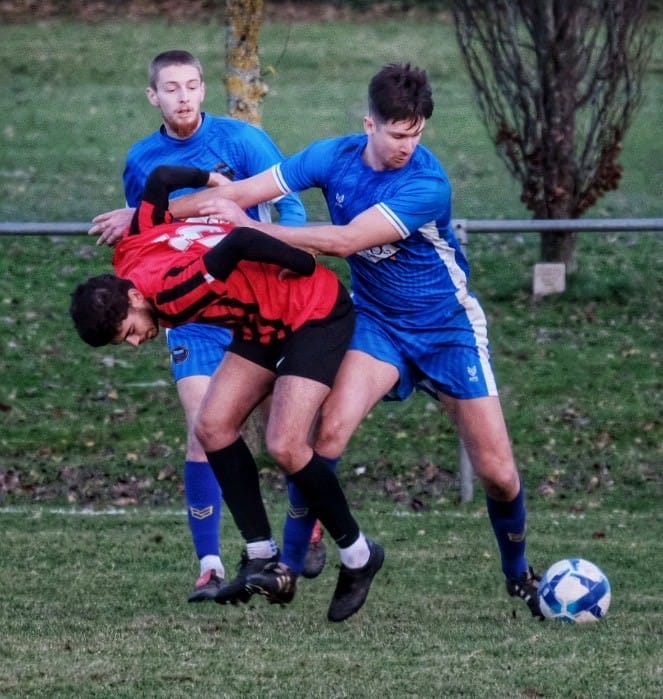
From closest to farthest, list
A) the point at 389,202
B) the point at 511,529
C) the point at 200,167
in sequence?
the point at 389,202 < the point at 511,529 < the point at 200,167

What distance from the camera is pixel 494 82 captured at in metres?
12.9

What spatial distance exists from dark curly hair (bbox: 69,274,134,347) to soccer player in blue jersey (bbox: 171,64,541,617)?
2.23 ft

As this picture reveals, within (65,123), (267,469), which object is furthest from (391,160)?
(65,123)

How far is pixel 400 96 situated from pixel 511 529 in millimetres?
1979

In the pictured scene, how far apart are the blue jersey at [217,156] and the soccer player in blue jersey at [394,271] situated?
63 cm

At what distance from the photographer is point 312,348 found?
620 centimetres

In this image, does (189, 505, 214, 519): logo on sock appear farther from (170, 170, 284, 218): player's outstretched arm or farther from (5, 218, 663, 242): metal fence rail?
(5, 218, 663, 242): metal fence rail

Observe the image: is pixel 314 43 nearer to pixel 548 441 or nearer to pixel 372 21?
pixel 372 21

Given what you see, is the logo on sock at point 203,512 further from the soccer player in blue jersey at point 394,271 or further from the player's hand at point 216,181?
the player's hand at point 216,181

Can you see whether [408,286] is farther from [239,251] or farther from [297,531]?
[297,531]

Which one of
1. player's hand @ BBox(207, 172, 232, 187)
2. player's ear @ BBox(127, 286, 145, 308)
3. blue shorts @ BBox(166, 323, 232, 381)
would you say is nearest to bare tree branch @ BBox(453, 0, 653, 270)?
blue shorts @ BBox(166, 323, 232, 381)

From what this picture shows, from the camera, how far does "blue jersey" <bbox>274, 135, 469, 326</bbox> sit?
6.25 m

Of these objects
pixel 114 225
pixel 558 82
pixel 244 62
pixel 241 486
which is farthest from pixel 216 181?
pixel 558 82

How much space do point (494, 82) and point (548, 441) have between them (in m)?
3.68
